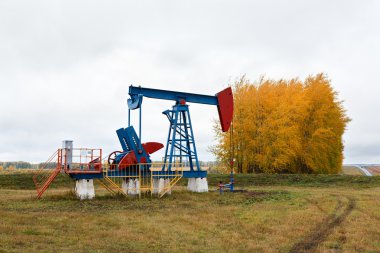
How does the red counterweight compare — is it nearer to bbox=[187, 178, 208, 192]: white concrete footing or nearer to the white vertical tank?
bbox=[187, 178, 208, 192]: white concrete footing

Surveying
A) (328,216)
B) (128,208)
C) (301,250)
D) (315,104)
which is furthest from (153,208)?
(315,104)

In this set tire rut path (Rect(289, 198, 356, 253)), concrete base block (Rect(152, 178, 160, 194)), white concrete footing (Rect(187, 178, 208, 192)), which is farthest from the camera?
white concrete footing (Rect(187, 178, 208, 192))

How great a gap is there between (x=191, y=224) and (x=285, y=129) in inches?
842

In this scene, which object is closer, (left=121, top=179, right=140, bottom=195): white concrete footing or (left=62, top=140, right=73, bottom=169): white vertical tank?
(left=62, top=140, right=73, bottom=169): white vertical tank

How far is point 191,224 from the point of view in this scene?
994cm

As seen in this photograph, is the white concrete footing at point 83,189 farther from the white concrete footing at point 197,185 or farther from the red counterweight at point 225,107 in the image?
the red counterweight at point 225,107

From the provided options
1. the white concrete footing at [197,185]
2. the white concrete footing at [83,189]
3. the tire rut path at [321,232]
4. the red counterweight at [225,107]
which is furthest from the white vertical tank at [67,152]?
the tire rut path at [321,232]

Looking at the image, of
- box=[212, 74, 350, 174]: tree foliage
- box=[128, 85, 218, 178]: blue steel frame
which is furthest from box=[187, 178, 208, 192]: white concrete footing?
box=[212, 74, 350, 174]: tree foliage

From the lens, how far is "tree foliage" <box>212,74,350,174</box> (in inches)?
1215

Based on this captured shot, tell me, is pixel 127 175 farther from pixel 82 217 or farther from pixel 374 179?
pixel 374 179

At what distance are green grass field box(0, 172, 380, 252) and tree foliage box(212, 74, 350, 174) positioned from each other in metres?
15.0

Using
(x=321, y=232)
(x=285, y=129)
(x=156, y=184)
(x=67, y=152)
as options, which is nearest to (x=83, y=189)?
(x=67, y=152)

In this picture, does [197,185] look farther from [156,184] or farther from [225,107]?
[225,107]

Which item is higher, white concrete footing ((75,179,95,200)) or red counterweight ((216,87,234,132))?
red counterweight ((216,87,234,132))
